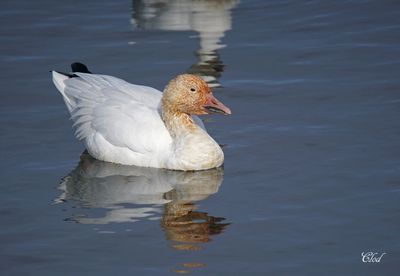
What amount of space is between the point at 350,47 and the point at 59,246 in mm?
6507

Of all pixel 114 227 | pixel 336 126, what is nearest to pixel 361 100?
pixel 336 126

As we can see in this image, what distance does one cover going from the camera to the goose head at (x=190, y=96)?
10297mm

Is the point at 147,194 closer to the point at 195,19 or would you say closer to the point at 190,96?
the point at 190,96

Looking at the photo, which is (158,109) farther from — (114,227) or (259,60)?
(259,60)

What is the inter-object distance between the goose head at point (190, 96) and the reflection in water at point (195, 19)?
3.11m

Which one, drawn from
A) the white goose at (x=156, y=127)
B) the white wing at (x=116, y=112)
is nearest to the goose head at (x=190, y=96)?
the white goose at (x=156, y=127)

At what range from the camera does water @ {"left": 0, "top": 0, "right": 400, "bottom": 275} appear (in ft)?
27.2

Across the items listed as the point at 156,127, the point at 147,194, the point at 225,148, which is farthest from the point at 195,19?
the point at 147,194

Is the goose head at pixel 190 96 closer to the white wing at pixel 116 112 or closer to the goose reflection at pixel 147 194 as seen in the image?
the white wing at pixel 116 112

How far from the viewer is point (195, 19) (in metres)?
15.2

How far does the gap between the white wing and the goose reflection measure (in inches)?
11.7

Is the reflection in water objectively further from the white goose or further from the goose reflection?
the goose reflection

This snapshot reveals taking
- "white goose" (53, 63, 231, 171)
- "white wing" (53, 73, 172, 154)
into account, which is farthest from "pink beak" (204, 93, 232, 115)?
"white wing" (53, 73, 172, 154)

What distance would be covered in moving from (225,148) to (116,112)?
121 centimetres
